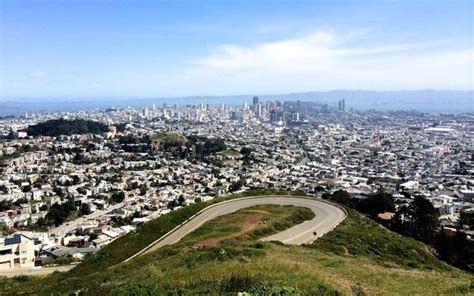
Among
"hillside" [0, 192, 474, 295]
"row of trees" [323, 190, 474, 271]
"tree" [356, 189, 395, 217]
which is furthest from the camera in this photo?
"tree" [356, 189, 395, 217]

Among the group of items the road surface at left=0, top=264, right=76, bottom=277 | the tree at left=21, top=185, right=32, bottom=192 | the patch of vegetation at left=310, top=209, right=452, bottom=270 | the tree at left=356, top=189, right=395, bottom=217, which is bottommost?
the tree at left=21, top=185, right=32, bottom=192

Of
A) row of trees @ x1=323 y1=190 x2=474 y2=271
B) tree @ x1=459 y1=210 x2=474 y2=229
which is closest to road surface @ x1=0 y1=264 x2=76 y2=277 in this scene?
row of trees @ x1=323 y1=190 x2=474 y2=271

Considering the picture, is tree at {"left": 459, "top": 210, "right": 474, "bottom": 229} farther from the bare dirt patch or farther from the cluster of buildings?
the bare dirt patch

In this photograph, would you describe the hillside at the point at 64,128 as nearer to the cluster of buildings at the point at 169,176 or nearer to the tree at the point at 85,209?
the cluster of buildings at the point at 169,176

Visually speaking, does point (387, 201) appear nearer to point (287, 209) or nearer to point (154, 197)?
point (287, 209)

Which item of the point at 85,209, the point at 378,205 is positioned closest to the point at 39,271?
the point at 378,205

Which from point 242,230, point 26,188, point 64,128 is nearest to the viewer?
point 242,230

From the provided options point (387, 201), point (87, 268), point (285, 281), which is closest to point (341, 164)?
point (387, 201)

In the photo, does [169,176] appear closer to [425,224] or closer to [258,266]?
[425,224]
